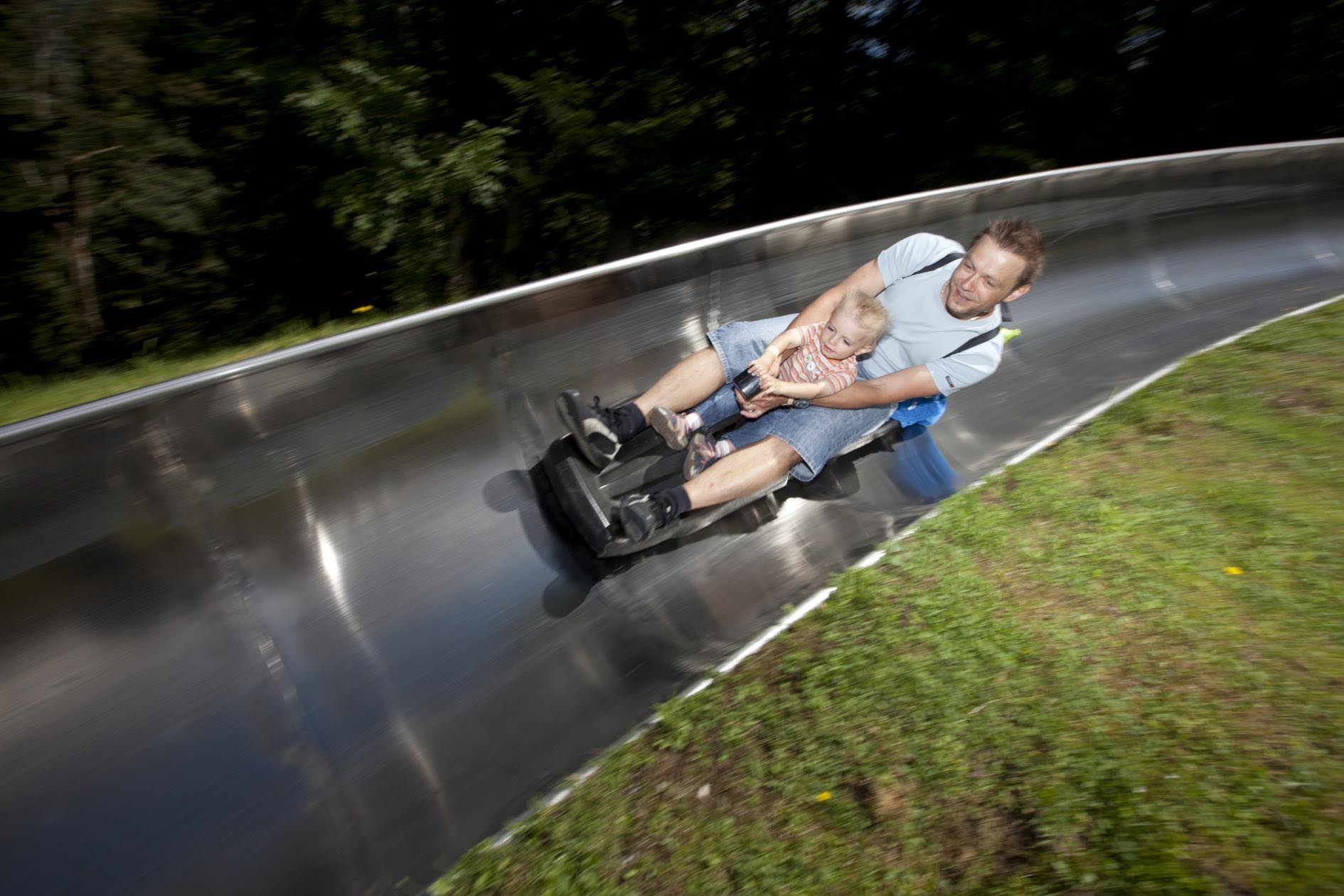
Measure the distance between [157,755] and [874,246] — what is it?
394 cm

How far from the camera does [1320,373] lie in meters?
4.30

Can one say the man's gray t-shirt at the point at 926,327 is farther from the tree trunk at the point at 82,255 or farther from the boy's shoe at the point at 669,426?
the tree trunk at the point at 82,255

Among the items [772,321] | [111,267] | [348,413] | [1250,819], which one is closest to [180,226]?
[111,267]

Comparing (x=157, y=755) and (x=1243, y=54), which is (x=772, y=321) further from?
(x=1243, y=54)

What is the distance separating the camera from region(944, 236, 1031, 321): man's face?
2875 millimetres

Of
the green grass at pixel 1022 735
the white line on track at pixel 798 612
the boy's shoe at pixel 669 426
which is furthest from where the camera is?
the boy's shoe at pixel 669 426

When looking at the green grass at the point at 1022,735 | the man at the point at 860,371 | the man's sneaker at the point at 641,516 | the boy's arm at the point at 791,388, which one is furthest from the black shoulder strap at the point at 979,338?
the man's sneaker at the point at 641,516

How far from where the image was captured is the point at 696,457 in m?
2.90

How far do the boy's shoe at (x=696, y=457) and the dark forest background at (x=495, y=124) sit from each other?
5.20m

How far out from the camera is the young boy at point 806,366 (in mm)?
2844

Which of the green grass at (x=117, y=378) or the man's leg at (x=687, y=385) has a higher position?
the green grass at (x=117, y=378)

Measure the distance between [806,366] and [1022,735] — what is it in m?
1.46

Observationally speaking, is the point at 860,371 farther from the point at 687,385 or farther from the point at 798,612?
the point at 798,612

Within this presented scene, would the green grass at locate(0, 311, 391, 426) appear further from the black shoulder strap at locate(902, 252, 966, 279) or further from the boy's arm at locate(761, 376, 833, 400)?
the black shoulder strap at locate(902, 252, 966, 279)
